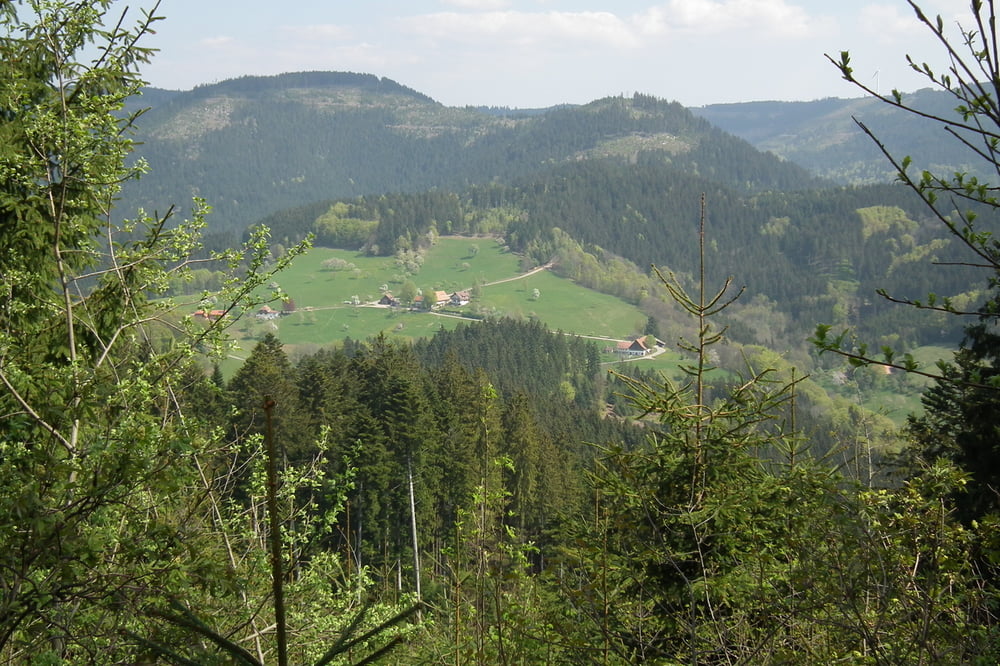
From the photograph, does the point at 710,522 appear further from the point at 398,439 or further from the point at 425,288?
the point at 425,288

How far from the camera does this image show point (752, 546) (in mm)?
6074

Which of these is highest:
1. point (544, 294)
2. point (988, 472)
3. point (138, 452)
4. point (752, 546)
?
point (138, 452)

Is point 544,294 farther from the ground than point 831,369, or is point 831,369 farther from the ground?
point 544,294

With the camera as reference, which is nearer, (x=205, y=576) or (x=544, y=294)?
(x=205, y=576)

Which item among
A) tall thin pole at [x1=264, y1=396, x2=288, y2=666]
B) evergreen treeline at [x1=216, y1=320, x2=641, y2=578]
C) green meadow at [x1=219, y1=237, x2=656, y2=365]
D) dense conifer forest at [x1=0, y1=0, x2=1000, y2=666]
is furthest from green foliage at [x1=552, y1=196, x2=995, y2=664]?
green meadow at [x1=219, y1=237, x2=656, y2=365]

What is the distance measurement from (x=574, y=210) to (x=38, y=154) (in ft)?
596

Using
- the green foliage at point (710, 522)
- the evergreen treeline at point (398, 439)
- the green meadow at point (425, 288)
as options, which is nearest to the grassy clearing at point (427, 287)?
the green meadow at point (425, 288)

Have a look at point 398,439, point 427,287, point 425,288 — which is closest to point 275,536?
point 398,439

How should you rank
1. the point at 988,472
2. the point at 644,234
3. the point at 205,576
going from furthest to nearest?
the point at 644,234 < the point at 988,472 < the point at 205,576

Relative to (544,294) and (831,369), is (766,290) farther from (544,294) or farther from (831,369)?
(544,294)

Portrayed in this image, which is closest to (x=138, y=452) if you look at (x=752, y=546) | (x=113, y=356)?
(x=113, y=356)

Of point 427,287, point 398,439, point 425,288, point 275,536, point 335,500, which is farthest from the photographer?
point 427,287

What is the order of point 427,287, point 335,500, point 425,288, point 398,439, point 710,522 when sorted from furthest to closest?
point 427,287, point 425,288, point 398,439, point 335,500, point 710,522

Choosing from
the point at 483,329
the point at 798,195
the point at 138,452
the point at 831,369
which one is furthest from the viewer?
the point at 798,195
